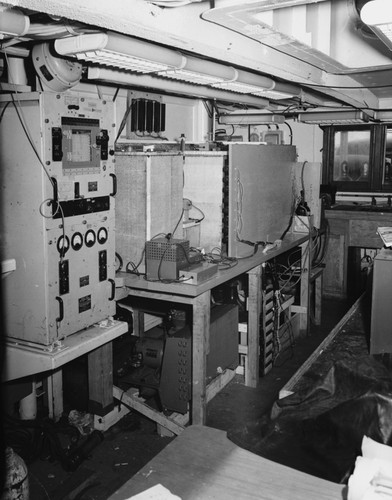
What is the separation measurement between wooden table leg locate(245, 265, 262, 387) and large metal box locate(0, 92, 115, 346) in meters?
1.43

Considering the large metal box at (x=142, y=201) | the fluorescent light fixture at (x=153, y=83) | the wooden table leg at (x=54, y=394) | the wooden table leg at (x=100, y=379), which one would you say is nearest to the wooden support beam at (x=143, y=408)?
the wooden table leg at (x=100, y=379)

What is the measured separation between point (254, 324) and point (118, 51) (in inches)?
94.7

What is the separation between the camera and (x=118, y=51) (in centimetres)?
242

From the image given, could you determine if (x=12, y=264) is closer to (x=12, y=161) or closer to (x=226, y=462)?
(x=12, y=161)

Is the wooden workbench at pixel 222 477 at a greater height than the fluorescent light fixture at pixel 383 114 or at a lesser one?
lesser

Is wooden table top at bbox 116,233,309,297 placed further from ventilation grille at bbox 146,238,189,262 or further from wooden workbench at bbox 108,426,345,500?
wooden workbench at bbox 108,426,345,500

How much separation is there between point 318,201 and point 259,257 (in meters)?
1.70

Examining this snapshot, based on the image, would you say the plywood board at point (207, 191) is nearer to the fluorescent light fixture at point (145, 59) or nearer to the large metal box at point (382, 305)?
the fluorescent light fixture at point (145, 59)

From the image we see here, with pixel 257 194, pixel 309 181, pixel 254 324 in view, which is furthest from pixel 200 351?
pixel 309 181

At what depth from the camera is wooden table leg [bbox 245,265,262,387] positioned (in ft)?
13.4

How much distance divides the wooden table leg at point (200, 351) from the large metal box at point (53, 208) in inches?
25.0

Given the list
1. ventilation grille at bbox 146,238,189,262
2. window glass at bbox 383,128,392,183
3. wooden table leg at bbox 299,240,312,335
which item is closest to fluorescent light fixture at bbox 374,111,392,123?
window glass at bbox 383,128,392,183

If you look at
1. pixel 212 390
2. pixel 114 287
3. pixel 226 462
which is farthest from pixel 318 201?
pixel 226 462

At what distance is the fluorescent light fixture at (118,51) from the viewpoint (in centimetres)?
236
